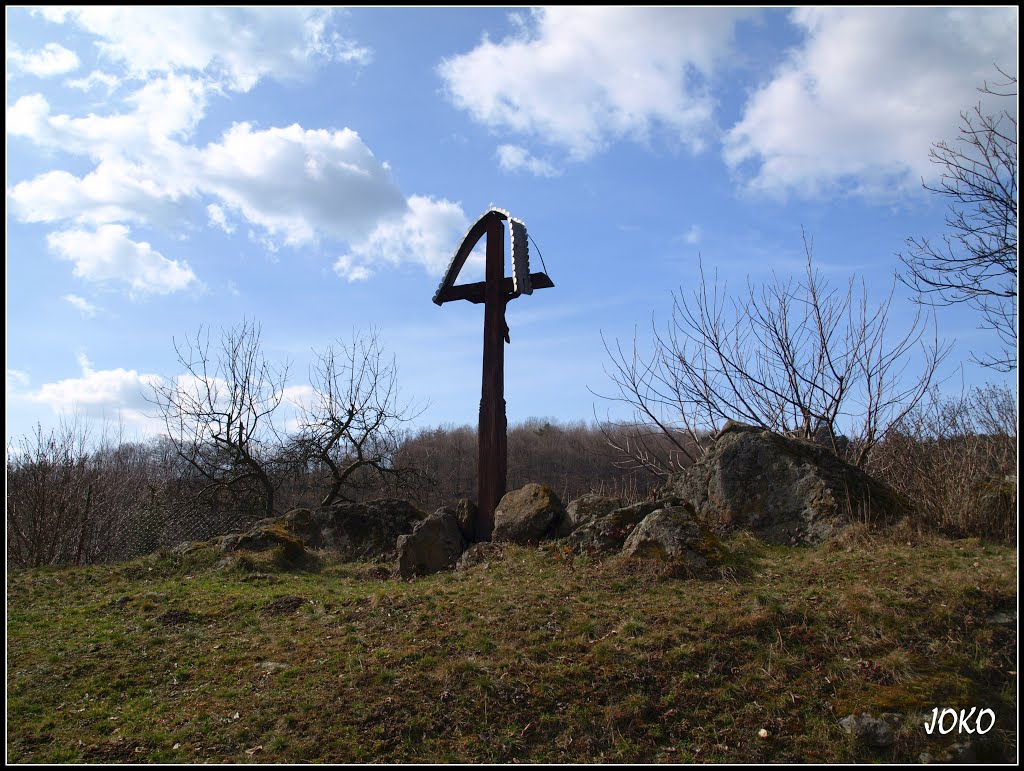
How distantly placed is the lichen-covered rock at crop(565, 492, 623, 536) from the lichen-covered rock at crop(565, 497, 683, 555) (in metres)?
0.37

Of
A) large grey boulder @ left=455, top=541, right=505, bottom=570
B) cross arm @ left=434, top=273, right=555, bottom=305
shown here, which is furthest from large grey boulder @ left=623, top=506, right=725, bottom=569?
cross arm @ left=434, top=273, right=555, bottom=305

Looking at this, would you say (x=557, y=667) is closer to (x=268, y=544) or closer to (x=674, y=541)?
(x=674, y=541)

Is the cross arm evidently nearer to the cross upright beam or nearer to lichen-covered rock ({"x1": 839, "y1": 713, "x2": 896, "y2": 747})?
the cross upright beam

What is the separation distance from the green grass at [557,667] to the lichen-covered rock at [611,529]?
576 mm

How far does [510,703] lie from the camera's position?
4.79 metres

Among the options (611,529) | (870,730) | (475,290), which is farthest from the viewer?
(475,290)

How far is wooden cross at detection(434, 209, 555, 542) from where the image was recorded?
955 cm

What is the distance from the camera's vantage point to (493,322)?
9.89m

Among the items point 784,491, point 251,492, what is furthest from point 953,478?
point 251,492

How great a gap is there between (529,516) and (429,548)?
4.12 ft

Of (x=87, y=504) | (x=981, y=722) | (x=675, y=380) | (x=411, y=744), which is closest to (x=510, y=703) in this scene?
(x=411, y=744)

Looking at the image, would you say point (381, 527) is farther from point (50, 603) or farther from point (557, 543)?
point (50, 603)

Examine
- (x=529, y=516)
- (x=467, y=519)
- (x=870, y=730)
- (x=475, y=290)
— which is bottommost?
(x=870, y=730)

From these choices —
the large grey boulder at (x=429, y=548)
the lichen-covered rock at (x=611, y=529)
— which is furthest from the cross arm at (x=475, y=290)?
the lichen-covered rock at (x=611, y=529)
